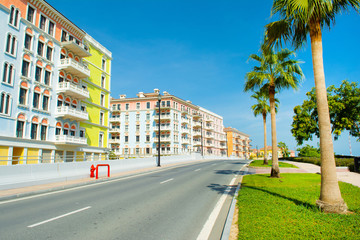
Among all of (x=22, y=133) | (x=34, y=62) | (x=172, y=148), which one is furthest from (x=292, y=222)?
(x=172, y=148)

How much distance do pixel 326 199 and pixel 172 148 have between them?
202ft

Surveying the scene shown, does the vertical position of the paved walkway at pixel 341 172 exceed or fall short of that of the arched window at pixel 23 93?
it falls short

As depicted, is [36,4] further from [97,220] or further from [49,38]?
[97,220]

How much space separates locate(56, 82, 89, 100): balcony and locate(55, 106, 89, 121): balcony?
2.03 m

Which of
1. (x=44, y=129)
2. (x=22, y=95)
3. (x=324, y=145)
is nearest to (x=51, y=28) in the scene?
(x=22, y=95)

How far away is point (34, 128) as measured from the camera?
26891mm

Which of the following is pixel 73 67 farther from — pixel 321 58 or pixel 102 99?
pixel 321 58

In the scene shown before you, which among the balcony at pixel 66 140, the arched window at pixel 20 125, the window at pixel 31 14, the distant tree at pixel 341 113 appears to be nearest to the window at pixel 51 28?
the window at pixel 31 14

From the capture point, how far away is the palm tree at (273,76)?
15.9 m

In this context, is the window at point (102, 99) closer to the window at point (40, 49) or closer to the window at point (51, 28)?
the window at point (51, 28)

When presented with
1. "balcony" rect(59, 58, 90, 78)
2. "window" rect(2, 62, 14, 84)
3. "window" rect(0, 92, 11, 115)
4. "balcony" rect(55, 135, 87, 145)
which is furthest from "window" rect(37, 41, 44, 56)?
"balcony" rect(55, 135, 87, 145)

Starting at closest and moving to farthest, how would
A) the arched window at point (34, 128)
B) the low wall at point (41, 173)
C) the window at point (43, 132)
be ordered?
the low wall at point (41, 173) < the arched window at point (34, 128) < the window at point (43, 132)

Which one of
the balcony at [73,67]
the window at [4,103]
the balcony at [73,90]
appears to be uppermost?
the balcony at [73,67]

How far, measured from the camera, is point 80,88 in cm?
3328
